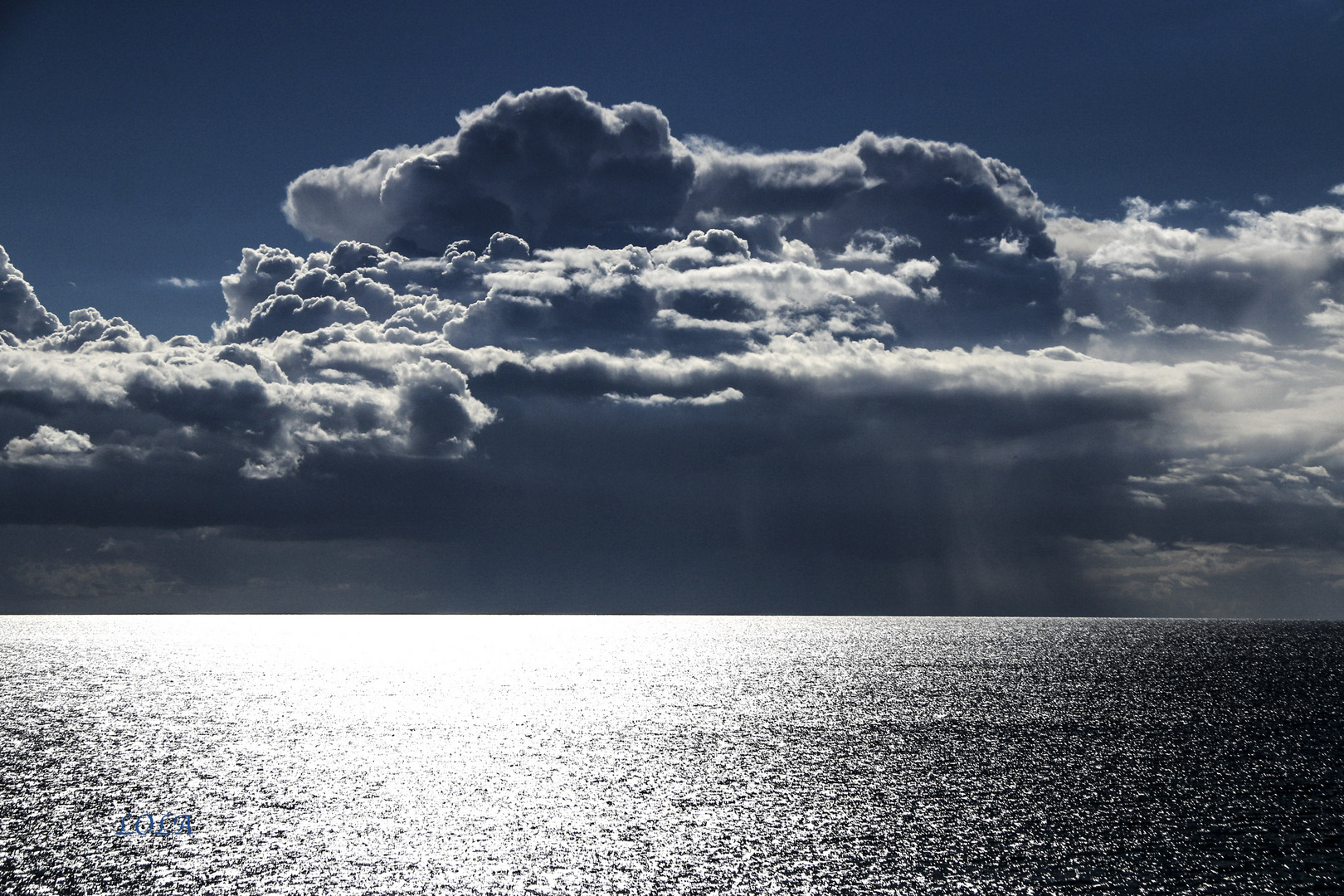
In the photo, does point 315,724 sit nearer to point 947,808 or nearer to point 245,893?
point 245,893

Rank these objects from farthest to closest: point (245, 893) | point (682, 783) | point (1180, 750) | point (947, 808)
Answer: point (1180, 750) → point (682, 783) → point (947, 808) → point (245, 893)

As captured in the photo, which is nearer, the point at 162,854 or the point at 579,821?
the point at 162,854

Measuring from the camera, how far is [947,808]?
210 feet

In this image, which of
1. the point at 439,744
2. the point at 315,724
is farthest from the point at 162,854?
the point at 315,724

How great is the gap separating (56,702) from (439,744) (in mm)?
73907

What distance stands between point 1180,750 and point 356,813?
69865 millimetres

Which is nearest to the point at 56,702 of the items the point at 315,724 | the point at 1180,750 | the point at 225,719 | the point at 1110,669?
the point at 225,719

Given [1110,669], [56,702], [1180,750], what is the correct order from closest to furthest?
1. [1180,750]
2. [56,702]
3. [1110,669]

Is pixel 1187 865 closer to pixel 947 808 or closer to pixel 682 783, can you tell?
pixel 947 808

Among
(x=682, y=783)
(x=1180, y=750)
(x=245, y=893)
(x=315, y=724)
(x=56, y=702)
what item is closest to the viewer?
(x=245, y=893)

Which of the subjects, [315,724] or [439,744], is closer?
[439,744]

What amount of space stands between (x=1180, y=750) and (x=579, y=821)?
55.8m

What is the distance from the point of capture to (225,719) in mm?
120250

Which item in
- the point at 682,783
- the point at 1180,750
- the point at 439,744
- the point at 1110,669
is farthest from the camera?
the point at 1110,669
